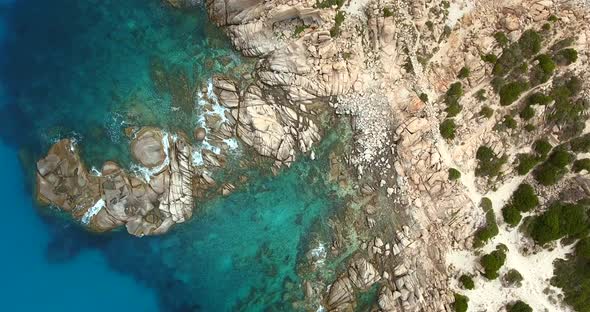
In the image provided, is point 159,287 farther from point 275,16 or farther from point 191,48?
point 275,16

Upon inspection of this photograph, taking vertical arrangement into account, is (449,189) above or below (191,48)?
below

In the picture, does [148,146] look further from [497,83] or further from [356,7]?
[497,83]

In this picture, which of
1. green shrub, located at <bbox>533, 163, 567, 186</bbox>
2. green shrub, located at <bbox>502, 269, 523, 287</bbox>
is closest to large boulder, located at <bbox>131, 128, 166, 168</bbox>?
green shrub, located at <bbox>502, 269, 523, 287</bbox>

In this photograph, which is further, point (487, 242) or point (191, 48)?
point (191, 48)

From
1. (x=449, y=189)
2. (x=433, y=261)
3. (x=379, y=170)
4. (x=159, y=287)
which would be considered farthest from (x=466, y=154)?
(x=159, y=287)

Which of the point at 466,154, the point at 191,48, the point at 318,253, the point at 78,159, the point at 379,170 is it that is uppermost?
the point at 191,48

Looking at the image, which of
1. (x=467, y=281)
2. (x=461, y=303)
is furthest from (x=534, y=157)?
(x=461, y=303)

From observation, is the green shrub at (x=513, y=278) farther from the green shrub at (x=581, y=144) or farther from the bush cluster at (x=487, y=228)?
the green shrub at (x=581, y=144)
